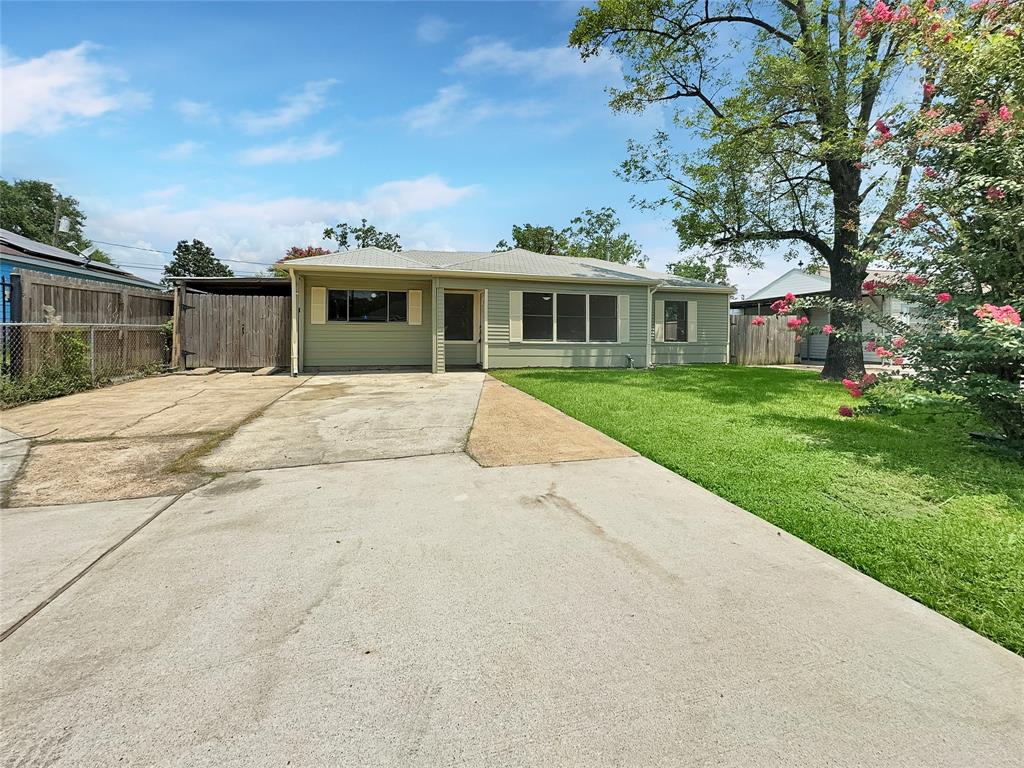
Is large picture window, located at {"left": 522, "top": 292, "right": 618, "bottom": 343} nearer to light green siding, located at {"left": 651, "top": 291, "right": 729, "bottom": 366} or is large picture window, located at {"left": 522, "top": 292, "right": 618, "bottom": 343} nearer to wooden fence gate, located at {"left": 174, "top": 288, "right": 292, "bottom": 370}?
light green siding, located at {"left": 651, "top": 291, "right": 729, "bottom": 366}

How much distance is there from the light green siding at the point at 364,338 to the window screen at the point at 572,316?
3630 mm

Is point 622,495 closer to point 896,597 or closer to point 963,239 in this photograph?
point 896,597

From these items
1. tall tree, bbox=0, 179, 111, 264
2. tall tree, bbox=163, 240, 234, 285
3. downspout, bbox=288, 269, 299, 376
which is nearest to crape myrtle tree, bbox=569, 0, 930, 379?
downspout, bbox=288, 269, 299, 376

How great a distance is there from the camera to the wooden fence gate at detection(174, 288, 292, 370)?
472 inches

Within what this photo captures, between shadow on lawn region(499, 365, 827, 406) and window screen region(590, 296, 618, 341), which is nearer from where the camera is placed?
shadow on lawn region(499, 365, 827, 406)

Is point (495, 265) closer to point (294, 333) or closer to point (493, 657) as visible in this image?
point (294, 333)

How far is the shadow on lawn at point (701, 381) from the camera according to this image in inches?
332

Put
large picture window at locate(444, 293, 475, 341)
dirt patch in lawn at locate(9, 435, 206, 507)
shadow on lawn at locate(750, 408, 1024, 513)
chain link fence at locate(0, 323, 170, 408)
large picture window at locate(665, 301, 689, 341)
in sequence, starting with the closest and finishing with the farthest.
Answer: dirt patch in lawn at locate(9, 435, 206, 507) < shadow on lawn at locate(750, 408, 1024, 513) < chain link fence at locate(0, 323, 170, 408) < large picture window at locate(444, 293, 475, 341) < large picture window at locate(665, 301, 689, 341)

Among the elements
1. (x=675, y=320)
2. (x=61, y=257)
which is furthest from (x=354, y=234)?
(x=675, y=320)

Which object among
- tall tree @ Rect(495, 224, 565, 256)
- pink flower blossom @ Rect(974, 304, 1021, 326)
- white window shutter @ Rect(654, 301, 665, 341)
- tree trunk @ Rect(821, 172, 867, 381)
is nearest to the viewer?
pink flower blossom @ Rect(974, 304, 1021, 326)

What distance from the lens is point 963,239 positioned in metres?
4.36

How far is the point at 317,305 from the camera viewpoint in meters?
12.4

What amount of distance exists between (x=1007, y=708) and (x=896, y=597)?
709mm

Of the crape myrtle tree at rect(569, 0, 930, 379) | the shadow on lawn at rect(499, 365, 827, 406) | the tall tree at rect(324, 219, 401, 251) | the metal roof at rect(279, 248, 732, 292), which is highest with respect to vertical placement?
the tall tree at rect(324, 219, 401, 251)
